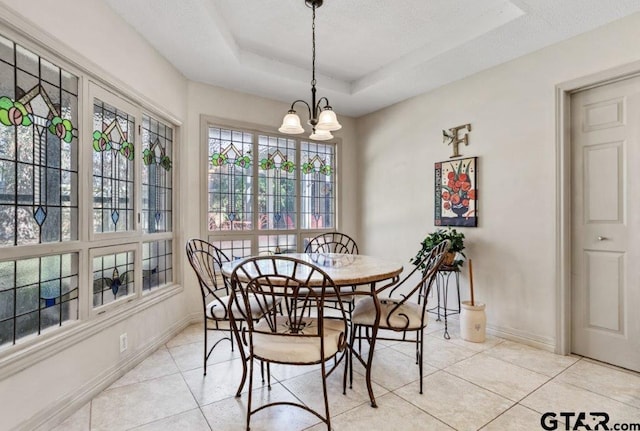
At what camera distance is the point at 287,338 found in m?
1.78

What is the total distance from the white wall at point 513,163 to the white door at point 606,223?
179 millimetres

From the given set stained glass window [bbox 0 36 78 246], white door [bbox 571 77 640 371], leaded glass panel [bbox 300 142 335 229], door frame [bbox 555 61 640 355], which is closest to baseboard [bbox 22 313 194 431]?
stained glass window [bbox 0 36 78 246]

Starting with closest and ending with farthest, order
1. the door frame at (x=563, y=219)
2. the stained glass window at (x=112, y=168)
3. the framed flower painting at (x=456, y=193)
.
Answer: the stained glass window at (x=112, y=168), the door frame at (x=563, y=219), the framed flower painting at (x=456, y=193)

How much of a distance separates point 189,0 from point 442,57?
2.15 meters

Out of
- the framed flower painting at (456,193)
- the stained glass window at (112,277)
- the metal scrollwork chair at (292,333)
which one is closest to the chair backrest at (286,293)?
the metal scrollwork chair at (292,333)

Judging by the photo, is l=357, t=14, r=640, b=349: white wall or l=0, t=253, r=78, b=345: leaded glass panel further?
l=357, t=14, r=640, b=349: white wall

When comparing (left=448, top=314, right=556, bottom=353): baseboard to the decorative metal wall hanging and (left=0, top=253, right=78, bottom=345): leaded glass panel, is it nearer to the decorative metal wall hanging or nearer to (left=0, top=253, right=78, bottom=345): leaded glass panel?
the decorative metal wall hanging

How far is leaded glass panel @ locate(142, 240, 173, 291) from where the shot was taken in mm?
2932

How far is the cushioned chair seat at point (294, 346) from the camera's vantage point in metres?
1.70

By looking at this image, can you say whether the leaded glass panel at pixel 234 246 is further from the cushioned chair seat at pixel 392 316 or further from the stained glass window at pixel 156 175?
the cushioned chair seat at pixel 392 316

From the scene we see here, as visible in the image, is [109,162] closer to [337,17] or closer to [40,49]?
[40,49]

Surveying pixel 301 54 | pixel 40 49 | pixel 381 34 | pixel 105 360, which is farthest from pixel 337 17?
pixel 105 360

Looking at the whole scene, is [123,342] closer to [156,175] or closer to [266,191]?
[156,175]

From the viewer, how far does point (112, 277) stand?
247 centimetres
